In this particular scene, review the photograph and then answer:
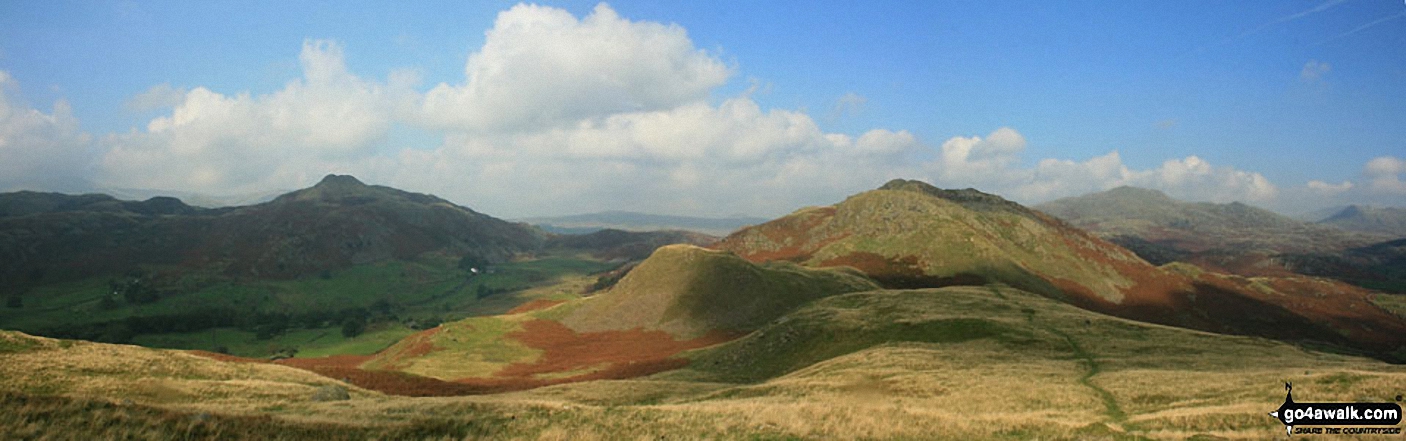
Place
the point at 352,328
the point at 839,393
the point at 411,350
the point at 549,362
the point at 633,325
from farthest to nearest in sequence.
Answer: the point at 352,328, the point at 633,325, the point at 411,350, the point at 549,362, the point at 839,393

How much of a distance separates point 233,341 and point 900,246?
189 metres

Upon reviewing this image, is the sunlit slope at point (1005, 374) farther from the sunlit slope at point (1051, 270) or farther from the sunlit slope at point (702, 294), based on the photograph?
the sunlit slope at point (1051, 270)

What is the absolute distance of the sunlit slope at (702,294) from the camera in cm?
11012

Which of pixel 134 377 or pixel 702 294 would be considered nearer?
pixel 134 377

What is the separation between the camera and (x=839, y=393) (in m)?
41.5

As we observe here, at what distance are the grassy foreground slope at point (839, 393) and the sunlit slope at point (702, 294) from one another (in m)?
32.0

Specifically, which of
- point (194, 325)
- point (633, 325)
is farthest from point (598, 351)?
point (194, 325)

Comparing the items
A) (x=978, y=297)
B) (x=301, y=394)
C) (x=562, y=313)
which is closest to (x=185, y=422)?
(x=301, y=394)

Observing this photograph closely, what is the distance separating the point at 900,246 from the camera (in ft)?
539

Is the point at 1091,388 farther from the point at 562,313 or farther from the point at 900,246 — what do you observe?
A: the point at 900,246

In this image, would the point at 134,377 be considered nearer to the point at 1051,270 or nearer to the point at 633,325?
the point at 633,325

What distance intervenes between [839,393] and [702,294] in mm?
75594

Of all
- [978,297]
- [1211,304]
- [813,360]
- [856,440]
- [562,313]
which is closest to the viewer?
[856,440]

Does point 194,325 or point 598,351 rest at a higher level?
point 598,351
